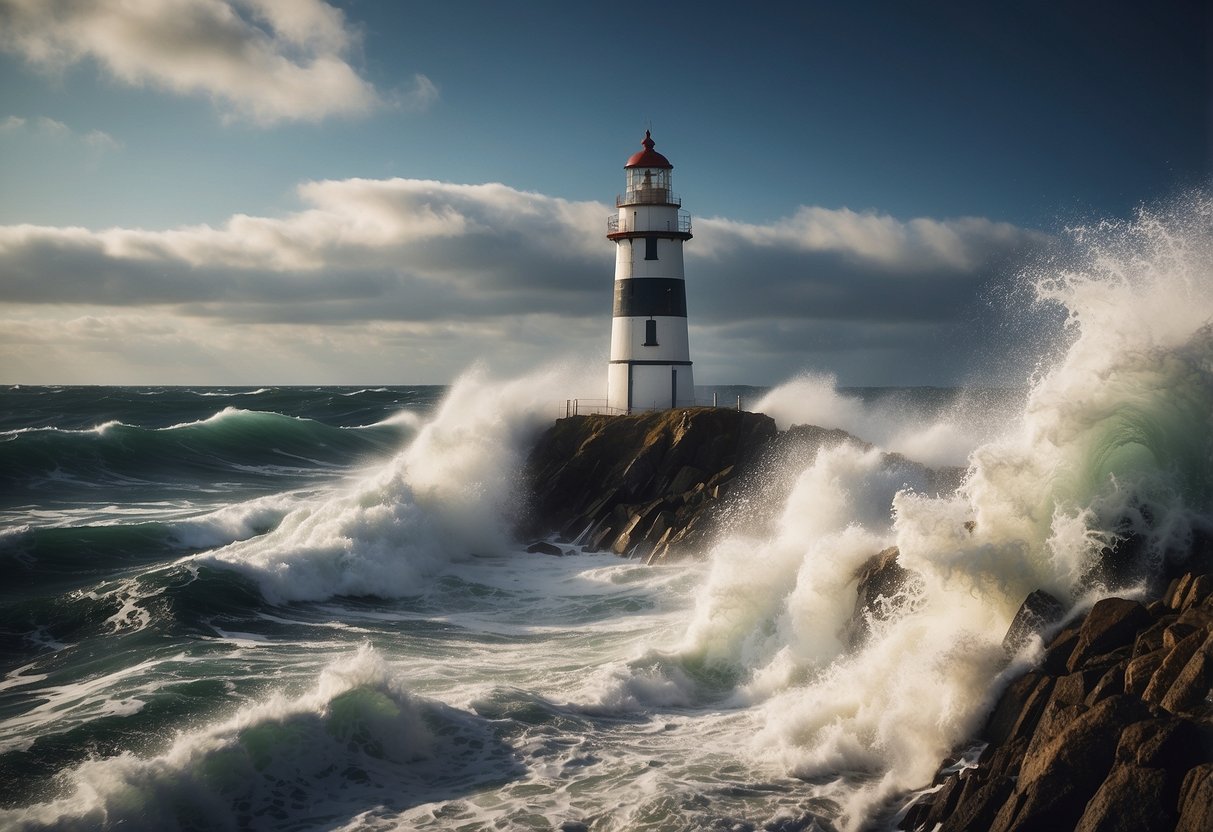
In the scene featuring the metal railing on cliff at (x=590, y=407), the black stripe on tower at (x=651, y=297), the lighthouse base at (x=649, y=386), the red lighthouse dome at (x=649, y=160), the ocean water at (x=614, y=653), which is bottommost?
the ocean water at (x=614, y=653)

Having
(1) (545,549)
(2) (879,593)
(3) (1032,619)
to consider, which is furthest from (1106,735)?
(1) (545,549)

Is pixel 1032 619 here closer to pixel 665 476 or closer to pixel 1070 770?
pixel 1070 770

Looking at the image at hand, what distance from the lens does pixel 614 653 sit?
35.1 feet

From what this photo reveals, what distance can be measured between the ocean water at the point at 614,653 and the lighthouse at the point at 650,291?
6226 mm

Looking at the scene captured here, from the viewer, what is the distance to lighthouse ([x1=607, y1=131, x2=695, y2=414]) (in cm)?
2078

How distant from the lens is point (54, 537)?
52.0 ft

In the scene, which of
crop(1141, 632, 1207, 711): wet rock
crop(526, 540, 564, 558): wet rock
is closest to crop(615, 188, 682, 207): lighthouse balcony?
crop(526, 540, 564, 558): wet rock

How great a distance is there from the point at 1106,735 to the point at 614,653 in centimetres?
622

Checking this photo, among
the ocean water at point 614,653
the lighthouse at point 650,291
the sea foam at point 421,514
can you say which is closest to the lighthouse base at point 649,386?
the lighthouse at point 650,291

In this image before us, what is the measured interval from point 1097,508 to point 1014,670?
5.40 ft

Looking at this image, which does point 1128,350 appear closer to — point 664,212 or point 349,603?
point 349,603

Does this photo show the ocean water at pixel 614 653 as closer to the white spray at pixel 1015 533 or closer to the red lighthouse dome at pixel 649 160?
the white spray at pixel 1015 533

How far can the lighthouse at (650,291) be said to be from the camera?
20781 millimetres

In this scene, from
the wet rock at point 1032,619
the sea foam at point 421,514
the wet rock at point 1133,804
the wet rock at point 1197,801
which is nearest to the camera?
the wet rock at point 1197,801
